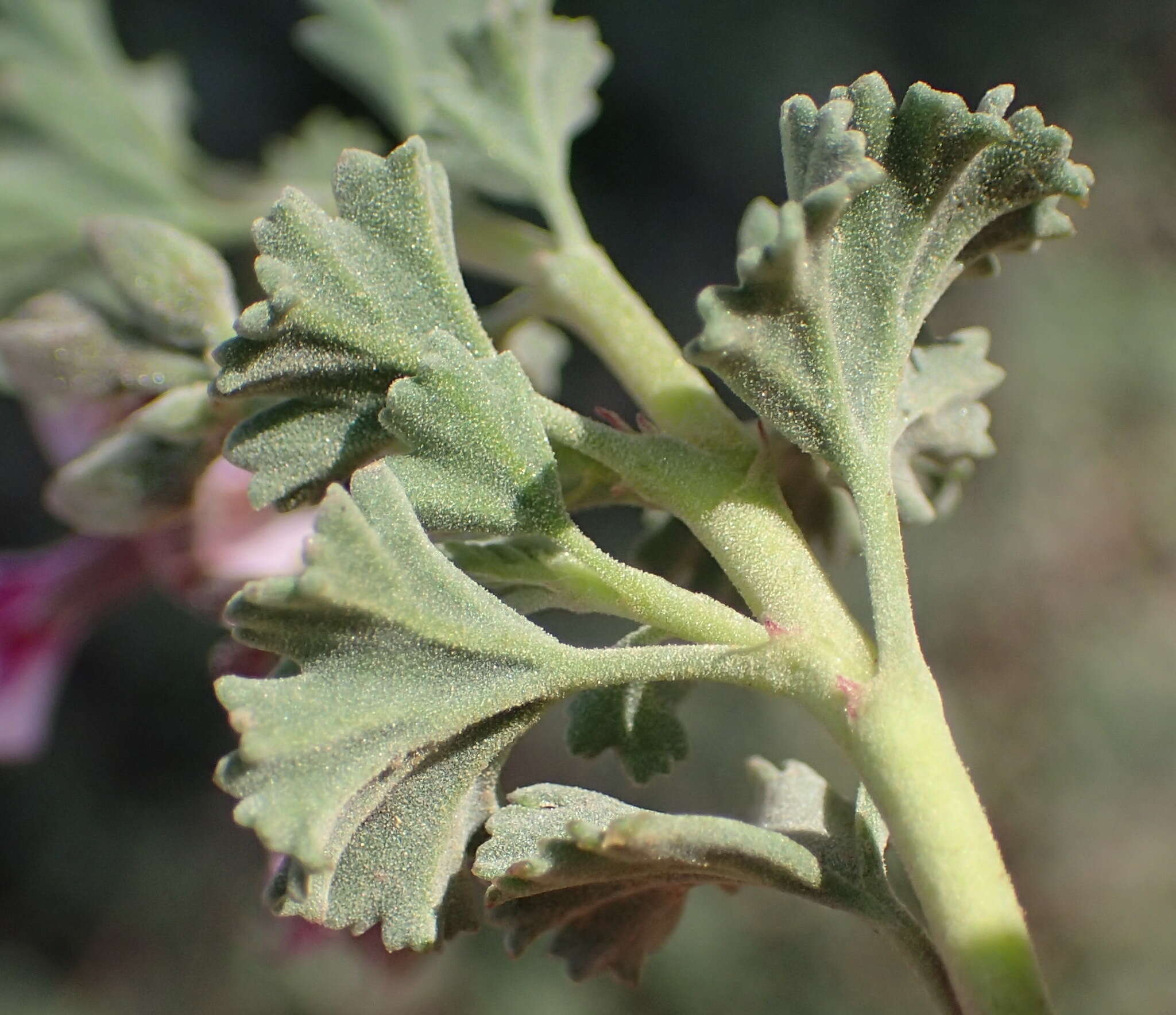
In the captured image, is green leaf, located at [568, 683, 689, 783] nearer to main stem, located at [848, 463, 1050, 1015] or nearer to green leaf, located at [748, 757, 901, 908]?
green leaf, located at [748, 757, 901, 908]

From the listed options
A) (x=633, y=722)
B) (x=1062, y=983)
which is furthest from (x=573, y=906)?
(x=1062, y=983)

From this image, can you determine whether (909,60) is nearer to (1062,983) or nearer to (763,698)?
(763,698)

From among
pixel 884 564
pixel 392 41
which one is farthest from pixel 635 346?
pixel 392 41

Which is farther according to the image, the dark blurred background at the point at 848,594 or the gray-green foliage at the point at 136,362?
the dark blurred background at the point at 848,594

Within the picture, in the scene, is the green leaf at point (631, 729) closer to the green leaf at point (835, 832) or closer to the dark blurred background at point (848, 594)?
the green leaf at point (835, 832)

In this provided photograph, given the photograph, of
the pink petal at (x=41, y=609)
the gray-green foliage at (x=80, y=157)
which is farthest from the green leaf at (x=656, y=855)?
the gray-green foliage at (x=80, y=157)

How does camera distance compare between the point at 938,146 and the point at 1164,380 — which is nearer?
the point at 938,146

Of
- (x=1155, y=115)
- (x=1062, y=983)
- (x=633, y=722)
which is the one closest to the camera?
(x=633, y=722)

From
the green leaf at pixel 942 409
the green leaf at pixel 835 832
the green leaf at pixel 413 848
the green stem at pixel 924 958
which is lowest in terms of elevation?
the green leaf at pixel 413 848
